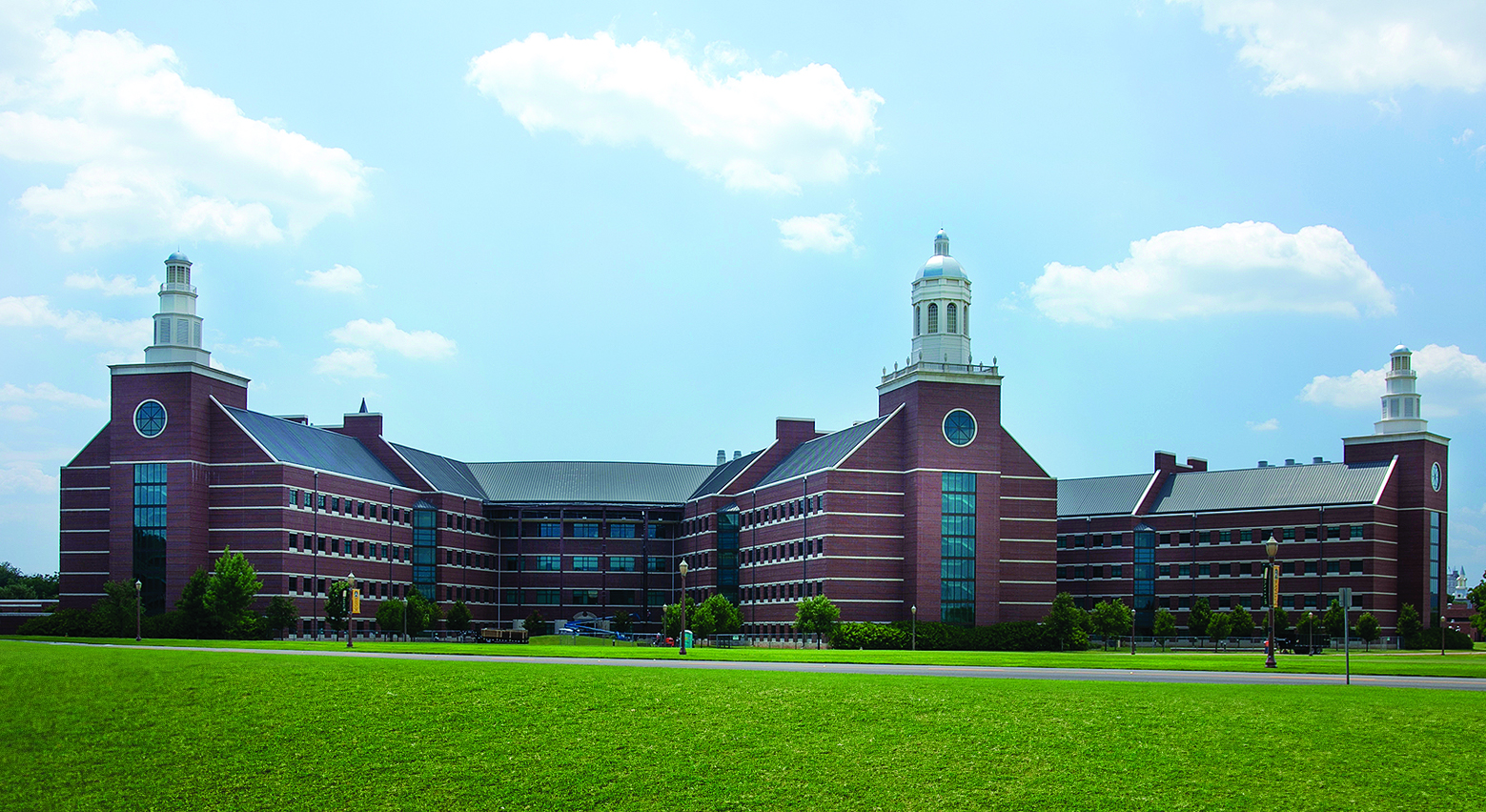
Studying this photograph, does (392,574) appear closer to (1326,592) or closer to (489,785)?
(1326,592)

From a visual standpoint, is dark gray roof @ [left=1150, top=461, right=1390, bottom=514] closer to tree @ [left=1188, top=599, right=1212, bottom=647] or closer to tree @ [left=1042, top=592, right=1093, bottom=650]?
tree @ [left=1188, top=599, right=1212, bottom=647]

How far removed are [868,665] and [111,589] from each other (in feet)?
210

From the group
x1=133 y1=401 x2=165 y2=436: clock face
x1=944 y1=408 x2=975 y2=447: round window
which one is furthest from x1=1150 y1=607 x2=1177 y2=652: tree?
x1=133 y1=401 x2=165 y2=436: clock face

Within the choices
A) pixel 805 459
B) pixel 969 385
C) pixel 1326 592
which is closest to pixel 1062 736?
pixel 969 385

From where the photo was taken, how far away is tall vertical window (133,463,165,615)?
304 ft

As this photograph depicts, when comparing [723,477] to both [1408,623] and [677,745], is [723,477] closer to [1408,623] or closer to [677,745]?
[1408,623]

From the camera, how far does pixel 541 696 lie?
26406 millimetres

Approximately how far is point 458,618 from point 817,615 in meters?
33.0

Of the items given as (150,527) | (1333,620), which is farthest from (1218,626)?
(150,527)

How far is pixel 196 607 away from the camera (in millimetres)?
86125

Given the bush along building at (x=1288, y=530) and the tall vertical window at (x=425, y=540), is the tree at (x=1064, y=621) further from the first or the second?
the tall vertical window at (x=425, y=540)

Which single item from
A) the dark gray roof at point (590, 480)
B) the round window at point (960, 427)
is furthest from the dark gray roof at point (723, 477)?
the round window at point (960, 427)

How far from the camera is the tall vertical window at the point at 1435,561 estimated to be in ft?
394

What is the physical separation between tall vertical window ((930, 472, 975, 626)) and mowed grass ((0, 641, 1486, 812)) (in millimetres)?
67798
